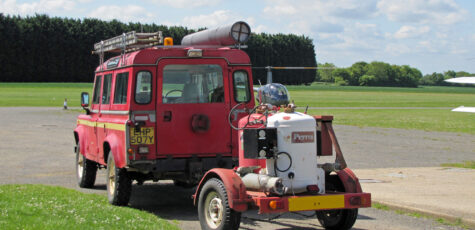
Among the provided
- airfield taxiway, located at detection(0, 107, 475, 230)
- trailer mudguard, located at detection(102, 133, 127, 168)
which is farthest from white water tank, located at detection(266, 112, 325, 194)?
trailer mudguard, located at detection(102, 133, 127, 168)

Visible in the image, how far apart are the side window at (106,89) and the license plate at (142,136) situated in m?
1.66

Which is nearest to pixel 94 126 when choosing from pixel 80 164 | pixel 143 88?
pixel 80 164

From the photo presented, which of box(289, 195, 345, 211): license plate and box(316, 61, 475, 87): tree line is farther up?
box(316, 61, 475, 87): tree line

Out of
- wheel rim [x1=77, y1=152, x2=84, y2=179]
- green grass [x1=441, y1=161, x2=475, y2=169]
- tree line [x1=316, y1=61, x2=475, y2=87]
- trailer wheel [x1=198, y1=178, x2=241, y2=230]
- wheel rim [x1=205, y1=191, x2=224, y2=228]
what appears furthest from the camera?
tree line [x1=316, y1=61, x2=475, y2=87]

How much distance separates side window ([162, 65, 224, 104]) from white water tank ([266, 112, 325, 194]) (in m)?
2.48

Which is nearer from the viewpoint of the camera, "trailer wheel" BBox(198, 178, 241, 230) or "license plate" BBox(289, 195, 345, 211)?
"license plate" BBox(289, 195, 345, 211)

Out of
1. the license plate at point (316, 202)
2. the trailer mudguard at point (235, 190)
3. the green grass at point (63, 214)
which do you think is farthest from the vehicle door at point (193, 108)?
the license plate at point (316, 202)

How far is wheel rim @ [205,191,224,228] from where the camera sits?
742 centimetres

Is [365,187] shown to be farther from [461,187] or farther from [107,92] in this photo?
[107,92]

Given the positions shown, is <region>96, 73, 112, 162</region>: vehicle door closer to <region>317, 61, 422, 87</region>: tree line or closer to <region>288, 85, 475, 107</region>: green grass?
<region>288, 85, 475, 107</region>: green grass

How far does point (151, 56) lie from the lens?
950 cm

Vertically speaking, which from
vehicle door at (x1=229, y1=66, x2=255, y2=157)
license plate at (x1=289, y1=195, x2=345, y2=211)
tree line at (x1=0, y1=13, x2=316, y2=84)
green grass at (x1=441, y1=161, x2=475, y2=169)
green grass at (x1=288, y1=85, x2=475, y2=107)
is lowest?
green grass at (x1=288, y1=85, x2=475, y2=107)

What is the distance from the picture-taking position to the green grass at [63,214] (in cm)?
746

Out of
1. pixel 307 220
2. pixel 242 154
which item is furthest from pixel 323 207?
pixel 307 220
